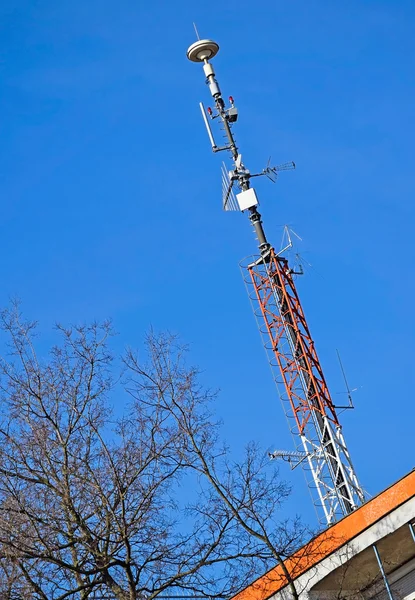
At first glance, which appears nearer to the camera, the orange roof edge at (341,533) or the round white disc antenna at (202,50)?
the orange roof edge at (341,533)

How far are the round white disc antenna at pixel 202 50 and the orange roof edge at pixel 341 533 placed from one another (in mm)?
32358

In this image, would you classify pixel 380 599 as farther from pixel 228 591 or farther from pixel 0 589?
pixel 0 589

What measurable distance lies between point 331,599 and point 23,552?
15.7ft

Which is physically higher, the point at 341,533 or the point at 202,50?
the point at 202,50

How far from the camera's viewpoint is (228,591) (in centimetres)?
1612

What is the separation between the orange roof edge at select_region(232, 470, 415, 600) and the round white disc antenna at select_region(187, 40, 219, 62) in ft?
106

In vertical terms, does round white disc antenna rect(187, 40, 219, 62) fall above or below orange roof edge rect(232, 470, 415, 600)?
above

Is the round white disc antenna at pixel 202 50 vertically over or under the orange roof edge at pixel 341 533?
over

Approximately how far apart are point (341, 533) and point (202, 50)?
32.8 meters

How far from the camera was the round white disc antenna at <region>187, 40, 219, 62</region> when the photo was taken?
44.7m

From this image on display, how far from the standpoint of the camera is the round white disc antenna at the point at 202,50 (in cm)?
4472

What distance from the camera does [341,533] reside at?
51.1 ft

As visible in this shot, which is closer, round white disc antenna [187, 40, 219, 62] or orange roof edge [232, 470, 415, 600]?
orange roof edge [232, 470, 415, 600]

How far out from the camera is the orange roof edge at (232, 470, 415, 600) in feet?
50.4
